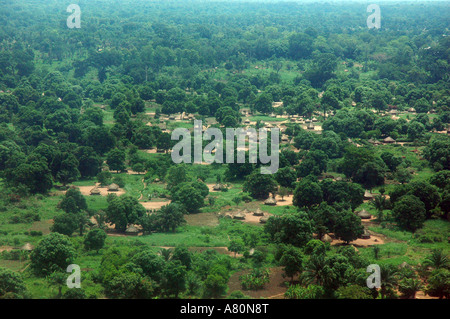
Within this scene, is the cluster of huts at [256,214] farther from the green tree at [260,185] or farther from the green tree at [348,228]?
the green tree at [348,228]

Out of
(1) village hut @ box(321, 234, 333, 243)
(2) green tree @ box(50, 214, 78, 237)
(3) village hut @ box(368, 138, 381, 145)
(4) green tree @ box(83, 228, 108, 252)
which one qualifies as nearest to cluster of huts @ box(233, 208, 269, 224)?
(1) village hut @ box(321, 234, 333, 243)

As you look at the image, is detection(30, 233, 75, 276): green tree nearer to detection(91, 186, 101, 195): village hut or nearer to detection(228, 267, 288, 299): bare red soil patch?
detection(228, 267, 288, 299): bare red soil patch

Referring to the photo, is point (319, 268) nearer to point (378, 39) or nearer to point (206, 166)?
point (206, 166)

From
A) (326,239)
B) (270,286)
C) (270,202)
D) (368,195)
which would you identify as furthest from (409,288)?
(368,195)

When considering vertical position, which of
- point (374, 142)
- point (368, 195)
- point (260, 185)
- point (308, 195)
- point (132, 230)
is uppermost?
point (374, 142)

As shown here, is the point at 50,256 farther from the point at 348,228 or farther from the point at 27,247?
the point at 348,228

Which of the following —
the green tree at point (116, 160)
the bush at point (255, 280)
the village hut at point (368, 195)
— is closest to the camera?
the bush at point (255, 280)

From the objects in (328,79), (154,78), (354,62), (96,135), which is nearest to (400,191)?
(96,135)

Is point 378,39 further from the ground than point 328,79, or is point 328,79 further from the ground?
Answer: point 378,39

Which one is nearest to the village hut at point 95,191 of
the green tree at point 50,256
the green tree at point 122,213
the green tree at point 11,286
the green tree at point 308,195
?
the green tree at point 122,213
